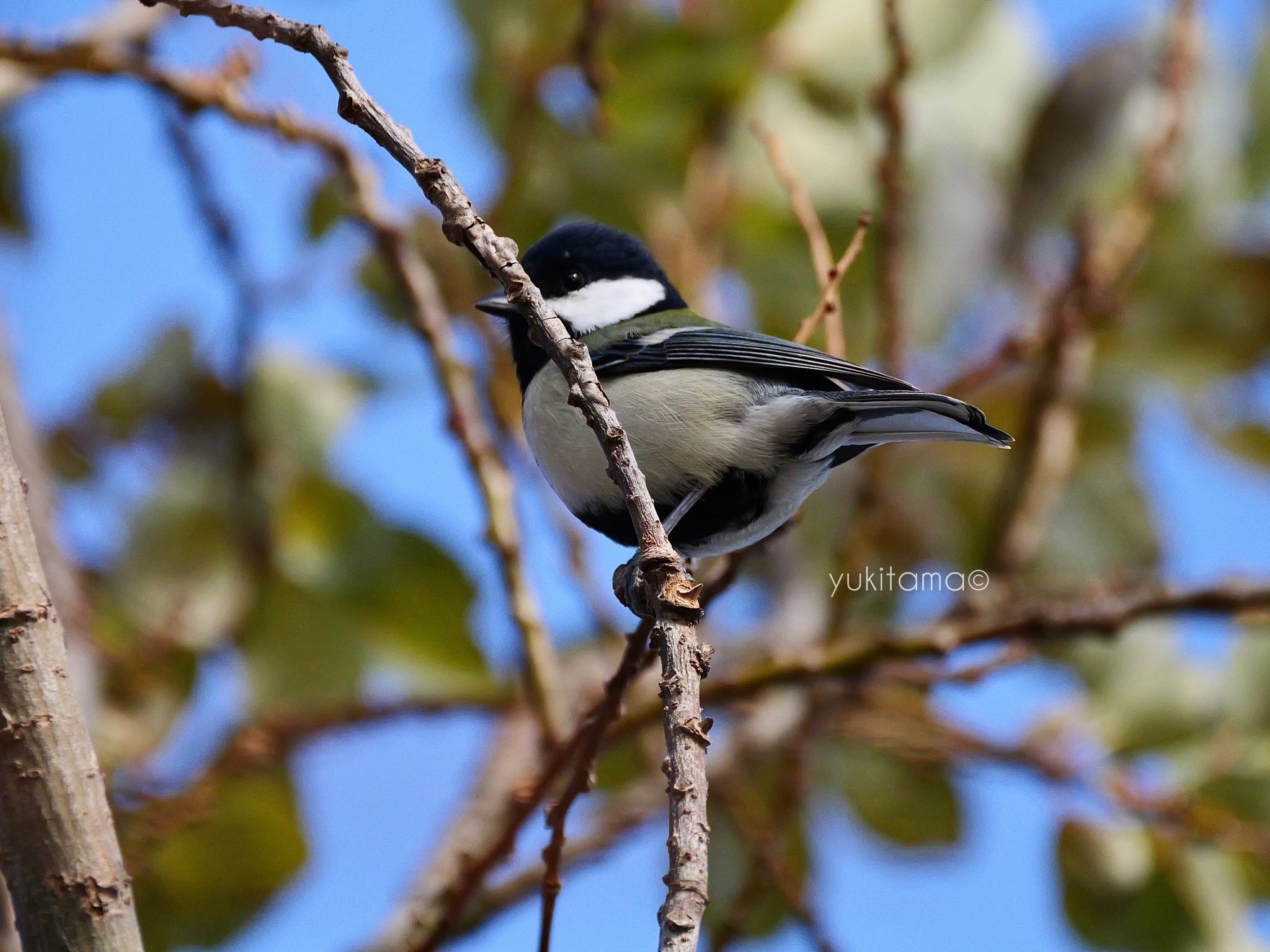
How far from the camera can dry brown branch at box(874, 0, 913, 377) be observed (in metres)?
2.31

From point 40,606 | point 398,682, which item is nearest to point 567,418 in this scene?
point 40,606

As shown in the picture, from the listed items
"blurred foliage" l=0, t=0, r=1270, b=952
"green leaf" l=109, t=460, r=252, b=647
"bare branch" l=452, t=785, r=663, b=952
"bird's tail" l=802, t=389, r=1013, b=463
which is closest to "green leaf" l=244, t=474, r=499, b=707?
"blurred foliage" l=0, t=0, r=1270, b=952

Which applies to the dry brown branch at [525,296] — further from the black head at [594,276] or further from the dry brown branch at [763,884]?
the black head at [594,276]

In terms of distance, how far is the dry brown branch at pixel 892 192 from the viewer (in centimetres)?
231

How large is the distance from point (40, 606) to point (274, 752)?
1.24m

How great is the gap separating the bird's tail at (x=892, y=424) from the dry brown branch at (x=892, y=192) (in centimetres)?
45

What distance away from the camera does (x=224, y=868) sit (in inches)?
119

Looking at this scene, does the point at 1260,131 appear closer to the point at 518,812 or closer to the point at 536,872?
the point at 536,872

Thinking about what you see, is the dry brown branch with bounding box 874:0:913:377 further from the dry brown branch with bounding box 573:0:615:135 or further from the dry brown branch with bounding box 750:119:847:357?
the dry brown branch with bounding box 573:0:615:135

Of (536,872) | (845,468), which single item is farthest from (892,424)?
(845,468)

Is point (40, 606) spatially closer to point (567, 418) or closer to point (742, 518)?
point (567, 418)

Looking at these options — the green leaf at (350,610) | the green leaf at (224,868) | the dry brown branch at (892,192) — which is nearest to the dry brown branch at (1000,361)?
the dry brown branch at (892,192)

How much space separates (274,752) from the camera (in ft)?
8.46

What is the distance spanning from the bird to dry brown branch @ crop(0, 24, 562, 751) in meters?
0.30
